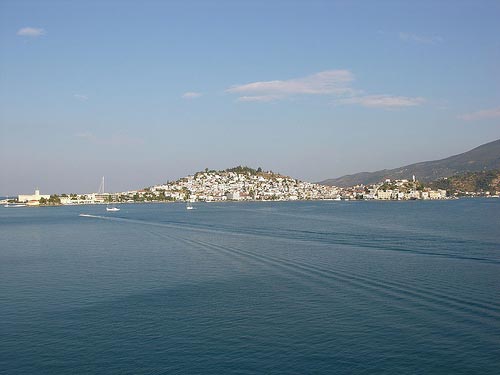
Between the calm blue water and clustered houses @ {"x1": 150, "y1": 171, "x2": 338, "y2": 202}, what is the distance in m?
129

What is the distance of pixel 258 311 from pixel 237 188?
158 m

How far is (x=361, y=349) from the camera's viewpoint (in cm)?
1246

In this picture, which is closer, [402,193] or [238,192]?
[402,193]

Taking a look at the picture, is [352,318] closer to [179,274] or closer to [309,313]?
[309,313]

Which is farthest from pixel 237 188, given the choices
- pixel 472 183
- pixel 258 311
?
pixel 258 311

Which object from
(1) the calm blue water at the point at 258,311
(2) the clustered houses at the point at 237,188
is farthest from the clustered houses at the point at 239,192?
(1) the calm blue water at the point at 258,311

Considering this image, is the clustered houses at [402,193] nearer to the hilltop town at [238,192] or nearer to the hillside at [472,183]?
the hilltop town at [238,192]

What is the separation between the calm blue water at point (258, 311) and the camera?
11930mm

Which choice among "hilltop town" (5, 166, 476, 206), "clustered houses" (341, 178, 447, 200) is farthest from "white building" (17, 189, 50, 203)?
"clustered houses" (341, 178, 447, 200)

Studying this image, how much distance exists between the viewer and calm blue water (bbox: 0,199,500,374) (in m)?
11.9

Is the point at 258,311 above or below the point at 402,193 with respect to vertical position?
below

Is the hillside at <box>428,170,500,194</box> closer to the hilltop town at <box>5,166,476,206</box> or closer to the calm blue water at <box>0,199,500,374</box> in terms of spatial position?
the hilltop town at <box>5,166,476,206</box>

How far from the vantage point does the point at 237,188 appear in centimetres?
17362

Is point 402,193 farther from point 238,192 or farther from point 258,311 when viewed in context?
point 258,311
